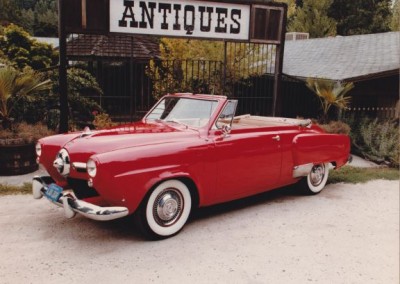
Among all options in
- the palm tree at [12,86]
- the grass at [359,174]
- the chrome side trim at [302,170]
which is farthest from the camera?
the grass at [359,174]

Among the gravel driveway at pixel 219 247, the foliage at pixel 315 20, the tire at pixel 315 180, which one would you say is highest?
the foliage at pixel 315 20

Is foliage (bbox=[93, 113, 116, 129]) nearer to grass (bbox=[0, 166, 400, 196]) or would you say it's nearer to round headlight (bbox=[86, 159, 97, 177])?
grass (bbox=[0, 166, 400, 196])

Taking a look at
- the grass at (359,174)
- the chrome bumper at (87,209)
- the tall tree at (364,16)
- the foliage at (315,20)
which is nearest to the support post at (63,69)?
the grass at (359,174)

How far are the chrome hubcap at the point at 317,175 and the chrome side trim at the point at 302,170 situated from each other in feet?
1.21

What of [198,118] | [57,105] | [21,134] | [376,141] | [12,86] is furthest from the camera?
[376,141]

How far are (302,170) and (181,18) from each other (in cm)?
357

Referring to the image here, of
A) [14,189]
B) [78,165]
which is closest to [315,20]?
[14,189]

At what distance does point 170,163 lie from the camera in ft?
14.5

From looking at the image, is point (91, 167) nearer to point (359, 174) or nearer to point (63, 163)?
point (63, 163)

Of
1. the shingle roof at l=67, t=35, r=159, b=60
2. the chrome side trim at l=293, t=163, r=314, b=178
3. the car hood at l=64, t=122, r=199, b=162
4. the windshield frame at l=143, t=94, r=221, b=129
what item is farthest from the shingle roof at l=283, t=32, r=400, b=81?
the car hood at l=64, t=122, r=199, b=162

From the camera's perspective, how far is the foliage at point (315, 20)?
28859 mm

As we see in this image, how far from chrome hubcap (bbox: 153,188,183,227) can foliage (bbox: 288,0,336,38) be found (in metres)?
26.8

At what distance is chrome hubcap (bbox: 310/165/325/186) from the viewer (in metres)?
6.32

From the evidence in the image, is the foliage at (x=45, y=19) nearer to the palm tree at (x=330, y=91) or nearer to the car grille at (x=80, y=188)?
the palm tree at (x=330, y=91)
